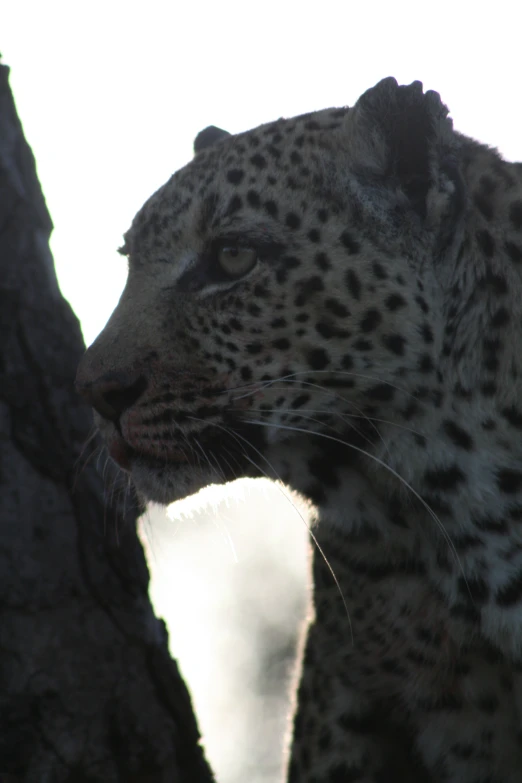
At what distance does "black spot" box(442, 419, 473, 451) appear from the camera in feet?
13.0

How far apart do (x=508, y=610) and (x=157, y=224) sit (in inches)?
82.4

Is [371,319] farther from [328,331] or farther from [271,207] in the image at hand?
[271,207]

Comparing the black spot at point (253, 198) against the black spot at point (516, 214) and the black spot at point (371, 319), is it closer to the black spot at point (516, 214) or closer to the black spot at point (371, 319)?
the black spot at point (371, 319)

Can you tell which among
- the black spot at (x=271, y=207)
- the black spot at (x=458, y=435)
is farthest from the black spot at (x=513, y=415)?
the black spot at (x=271, y=207)

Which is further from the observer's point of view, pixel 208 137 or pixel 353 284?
pixel 208 137

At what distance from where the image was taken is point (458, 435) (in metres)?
3.97

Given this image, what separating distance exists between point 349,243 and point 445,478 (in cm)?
95

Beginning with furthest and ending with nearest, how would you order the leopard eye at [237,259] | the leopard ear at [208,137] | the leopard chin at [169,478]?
the leopard ear at [208,137], the leopard chin at [169,478], the leopard eye at [237,259]

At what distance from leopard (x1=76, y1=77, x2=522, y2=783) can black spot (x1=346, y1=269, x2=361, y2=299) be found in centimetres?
2

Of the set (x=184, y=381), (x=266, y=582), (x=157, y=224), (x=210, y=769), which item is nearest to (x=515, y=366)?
(x=184, y=381)

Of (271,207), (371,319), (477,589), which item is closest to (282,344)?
(371,319)

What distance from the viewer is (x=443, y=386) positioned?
3.97 m

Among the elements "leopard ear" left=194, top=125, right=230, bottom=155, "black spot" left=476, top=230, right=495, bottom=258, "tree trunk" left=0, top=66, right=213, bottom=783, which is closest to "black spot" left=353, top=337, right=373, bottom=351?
"black spot" left=476, top=230, right=495, bottom=258

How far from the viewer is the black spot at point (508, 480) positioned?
3.95 meters
